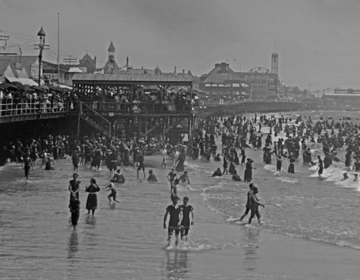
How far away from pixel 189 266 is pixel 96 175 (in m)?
14.7

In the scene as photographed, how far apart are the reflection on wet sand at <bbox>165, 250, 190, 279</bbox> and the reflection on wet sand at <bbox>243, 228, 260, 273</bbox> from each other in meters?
1.11

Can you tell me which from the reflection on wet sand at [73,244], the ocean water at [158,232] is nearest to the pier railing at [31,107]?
the ocean water at [158,232]

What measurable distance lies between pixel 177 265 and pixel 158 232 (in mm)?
2914

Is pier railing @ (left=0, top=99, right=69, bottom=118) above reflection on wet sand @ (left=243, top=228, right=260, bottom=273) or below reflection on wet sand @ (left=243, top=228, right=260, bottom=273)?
above

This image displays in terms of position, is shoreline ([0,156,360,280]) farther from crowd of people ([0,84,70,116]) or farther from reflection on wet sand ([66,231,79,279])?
crowd of people ([0,84,70,116])

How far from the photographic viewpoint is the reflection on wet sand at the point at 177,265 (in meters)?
11.4

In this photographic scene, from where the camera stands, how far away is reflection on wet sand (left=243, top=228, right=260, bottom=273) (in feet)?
40.2

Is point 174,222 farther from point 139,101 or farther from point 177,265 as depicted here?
point 139,101

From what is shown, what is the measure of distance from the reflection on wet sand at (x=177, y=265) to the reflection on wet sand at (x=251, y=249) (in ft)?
3.64

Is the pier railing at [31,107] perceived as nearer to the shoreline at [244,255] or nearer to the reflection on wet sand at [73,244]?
the shoreline at [244,255]

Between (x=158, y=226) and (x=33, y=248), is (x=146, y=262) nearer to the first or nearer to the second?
(x=33, y=248)

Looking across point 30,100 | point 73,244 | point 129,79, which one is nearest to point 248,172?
point 30,100

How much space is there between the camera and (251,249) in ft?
45.4

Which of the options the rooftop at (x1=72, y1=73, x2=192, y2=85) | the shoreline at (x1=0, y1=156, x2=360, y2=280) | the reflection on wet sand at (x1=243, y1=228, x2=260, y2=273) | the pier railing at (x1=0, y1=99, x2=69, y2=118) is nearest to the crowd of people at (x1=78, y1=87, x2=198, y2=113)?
the rooftop at (x1=72, y1=73, x2=192, y2=85)
